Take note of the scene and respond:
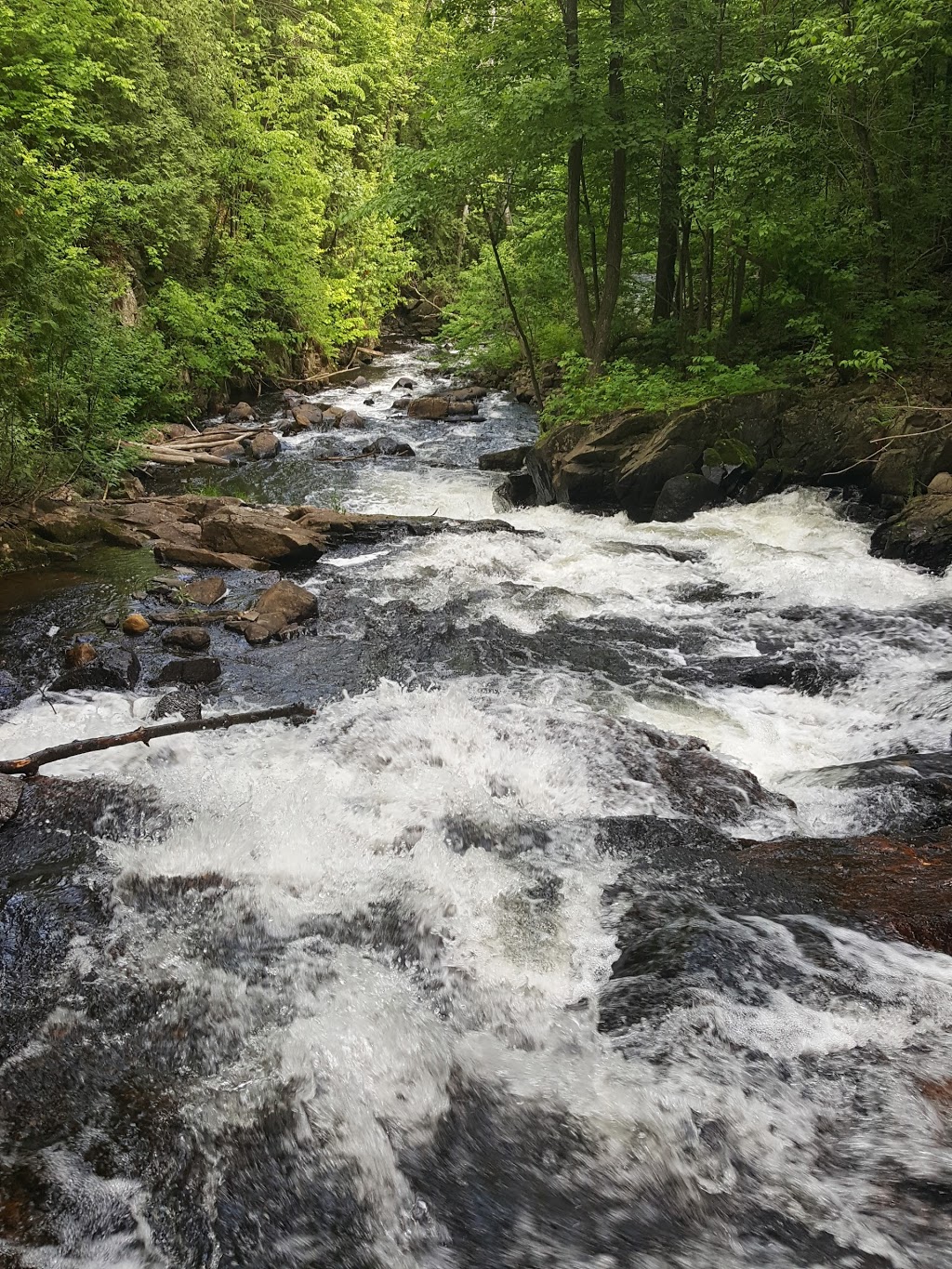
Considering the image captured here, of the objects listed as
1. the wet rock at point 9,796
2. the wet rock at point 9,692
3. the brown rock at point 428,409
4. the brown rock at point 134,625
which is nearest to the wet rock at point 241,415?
the brown rock at point 428,409

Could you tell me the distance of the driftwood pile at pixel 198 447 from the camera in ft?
48.0

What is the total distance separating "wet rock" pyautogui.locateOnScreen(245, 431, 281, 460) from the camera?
15594 mm

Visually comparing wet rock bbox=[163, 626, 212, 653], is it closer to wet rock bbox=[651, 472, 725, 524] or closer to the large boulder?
the large boulder

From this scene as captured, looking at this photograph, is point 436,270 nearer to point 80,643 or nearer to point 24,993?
point 80,643

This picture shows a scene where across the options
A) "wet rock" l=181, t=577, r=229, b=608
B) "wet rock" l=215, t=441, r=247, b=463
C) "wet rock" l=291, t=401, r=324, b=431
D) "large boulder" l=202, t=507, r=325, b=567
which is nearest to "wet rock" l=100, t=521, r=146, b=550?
"large boulder" l=202, t=507, r=325, b=567

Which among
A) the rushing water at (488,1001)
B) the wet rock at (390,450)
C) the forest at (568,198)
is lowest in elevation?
the rushing water at (488,1001)

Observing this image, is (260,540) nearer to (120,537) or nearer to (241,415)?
(120,537)

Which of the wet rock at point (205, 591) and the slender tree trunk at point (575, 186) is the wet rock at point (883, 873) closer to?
the wet rock at point (205, 591)

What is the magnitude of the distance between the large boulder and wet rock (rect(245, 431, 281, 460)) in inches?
222

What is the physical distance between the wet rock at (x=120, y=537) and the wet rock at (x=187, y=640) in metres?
3.11

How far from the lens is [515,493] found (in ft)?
42.8

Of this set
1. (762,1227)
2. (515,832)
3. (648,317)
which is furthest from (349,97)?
(762,1227)

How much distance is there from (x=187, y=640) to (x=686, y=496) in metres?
7.37

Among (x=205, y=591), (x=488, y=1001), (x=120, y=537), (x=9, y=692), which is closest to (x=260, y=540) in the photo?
(x=205, y=591)
